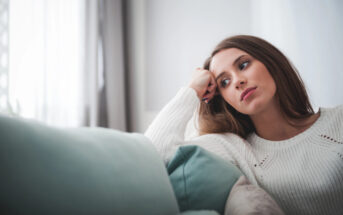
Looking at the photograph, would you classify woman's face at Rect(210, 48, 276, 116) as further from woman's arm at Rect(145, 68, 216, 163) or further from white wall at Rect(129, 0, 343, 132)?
white wall at Rect(129, 0, 343, 132)

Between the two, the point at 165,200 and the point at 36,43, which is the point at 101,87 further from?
the point at 165,200

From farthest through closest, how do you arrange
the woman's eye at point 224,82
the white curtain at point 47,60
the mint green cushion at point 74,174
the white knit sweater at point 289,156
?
the white curtain at point 47,60, the woman's eye at point 224,82, the white knit sweater at point 289,156, the mint green cushion at point 74,174

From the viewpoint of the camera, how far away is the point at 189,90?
1002mm

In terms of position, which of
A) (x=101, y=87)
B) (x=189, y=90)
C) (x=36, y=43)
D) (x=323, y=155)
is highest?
(x=36, y=43)

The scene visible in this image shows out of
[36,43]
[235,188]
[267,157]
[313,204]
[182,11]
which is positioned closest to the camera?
[235,188]

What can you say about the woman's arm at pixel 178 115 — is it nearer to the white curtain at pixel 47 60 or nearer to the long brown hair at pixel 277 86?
the long brown hair at pixel 277 86

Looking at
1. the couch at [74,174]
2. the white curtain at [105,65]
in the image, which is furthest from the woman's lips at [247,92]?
the white curtain at [105,65]

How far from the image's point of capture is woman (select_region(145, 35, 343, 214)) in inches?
30.2

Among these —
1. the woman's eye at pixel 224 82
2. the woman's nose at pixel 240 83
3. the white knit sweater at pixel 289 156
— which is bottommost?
the white knit sweater at pixel 289 156

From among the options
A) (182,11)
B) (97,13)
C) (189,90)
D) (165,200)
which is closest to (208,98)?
(189,90)

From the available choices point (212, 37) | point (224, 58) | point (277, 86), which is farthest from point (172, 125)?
point (212, 37)

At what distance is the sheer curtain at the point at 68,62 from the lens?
1.83 meters

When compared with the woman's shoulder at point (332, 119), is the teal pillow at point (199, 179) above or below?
below

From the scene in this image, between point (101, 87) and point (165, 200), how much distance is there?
87.0 inches
